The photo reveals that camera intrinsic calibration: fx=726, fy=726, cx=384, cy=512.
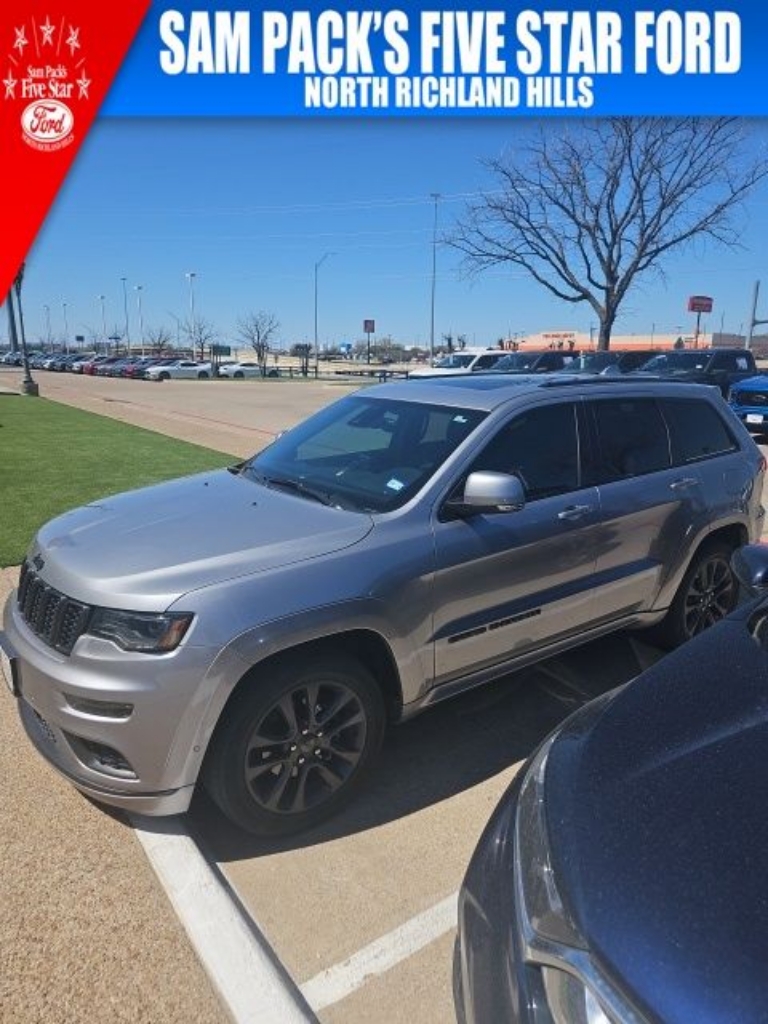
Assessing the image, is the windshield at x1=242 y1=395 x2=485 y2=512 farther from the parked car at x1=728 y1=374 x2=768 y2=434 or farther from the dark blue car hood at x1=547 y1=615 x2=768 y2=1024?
the parked car at x1=728 y1=374 x2=768 y2=434

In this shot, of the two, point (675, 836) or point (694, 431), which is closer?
point (675, 836)

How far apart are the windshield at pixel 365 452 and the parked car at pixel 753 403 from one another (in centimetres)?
1327

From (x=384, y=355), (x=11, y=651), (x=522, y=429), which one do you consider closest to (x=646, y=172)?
(x=522, y=429)

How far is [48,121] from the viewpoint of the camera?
49.1 feet

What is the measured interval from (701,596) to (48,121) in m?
16.2

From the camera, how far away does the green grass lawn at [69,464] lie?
763cm

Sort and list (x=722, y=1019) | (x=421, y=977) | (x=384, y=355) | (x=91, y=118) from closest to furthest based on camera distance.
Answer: (x=722, y=1019) → (x=421, y=977) → (x=91, y=118) → (x=384, y=355)

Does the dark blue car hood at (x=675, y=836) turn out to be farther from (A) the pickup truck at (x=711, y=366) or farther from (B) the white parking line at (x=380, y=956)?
(A) the pickup truck at (x=711, y=366)

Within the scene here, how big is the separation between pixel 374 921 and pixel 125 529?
1791 mm

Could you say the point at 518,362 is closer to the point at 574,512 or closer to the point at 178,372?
the point at 574,512

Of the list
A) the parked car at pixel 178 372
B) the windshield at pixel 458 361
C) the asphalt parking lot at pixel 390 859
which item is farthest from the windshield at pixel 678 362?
the parked car at pixel 178 372

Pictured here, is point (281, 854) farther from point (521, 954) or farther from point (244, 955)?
point (521, 954)

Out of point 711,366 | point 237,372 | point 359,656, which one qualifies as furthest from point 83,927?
point 237,372

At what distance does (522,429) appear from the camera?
11.8 feet
